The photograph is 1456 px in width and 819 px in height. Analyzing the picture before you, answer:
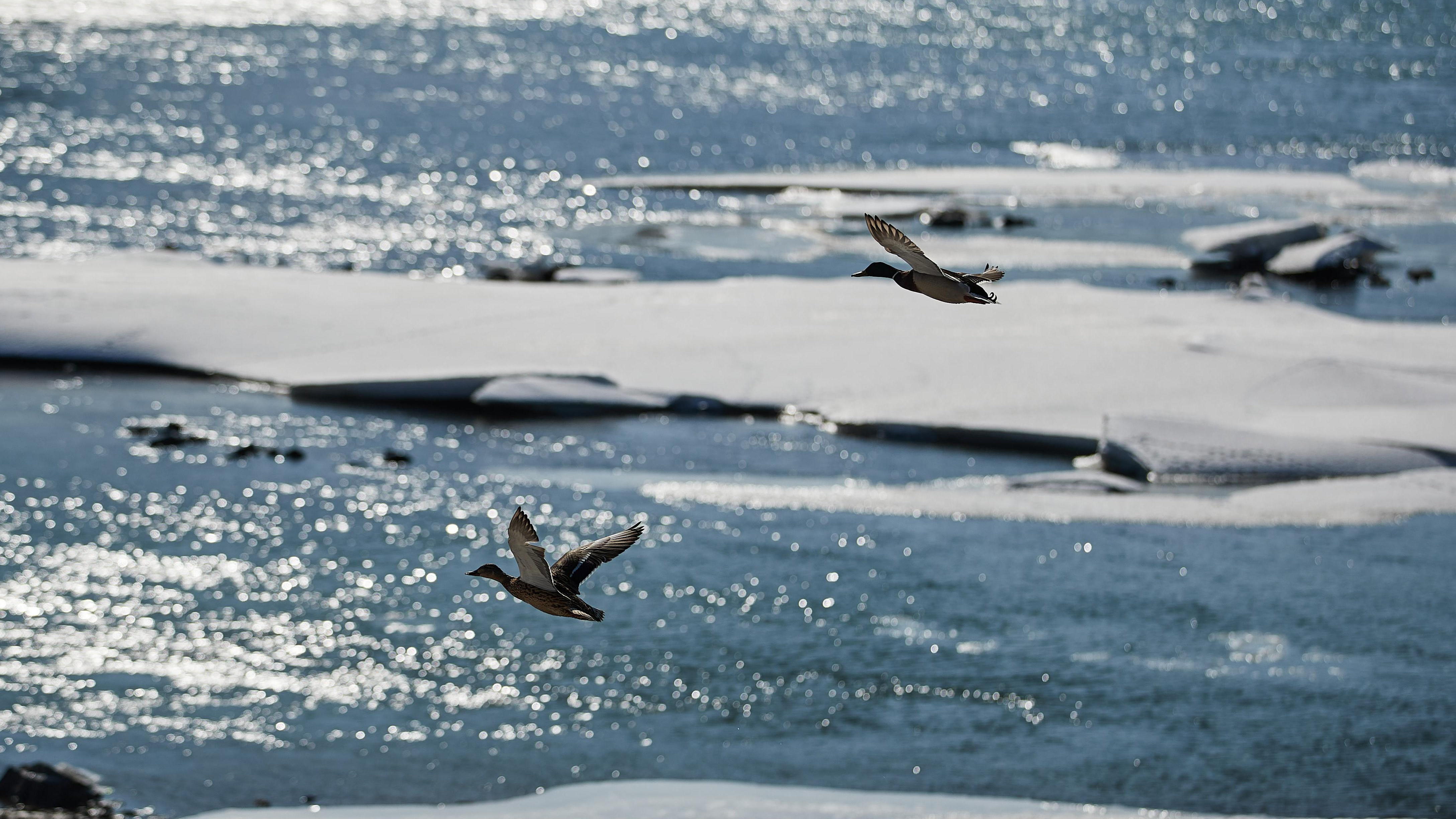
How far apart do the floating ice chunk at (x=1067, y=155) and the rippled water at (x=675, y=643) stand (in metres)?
23.6

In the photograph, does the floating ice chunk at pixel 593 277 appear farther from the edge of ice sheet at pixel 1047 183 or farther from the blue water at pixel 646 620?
the edge of ice sheet at pixel 1047 183

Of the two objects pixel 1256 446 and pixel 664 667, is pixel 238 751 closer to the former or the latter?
pixel 664 667

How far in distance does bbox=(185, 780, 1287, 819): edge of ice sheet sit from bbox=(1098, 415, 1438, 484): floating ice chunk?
6.49m

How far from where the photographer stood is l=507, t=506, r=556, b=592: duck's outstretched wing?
417 cm

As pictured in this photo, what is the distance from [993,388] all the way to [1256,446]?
9.87 feet

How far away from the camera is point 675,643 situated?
1238 centimetres

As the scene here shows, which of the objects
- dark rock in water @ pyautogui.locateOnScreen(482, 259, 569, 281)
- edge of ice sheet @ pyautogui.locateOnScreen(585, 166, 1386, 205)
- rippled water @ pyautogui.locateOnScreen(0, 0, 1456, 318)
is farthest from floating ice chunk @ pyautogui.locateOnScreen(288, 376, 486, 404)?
edge of ice sheet @ pyautogui.locateOnScreen(585, 166, 1386, 205)

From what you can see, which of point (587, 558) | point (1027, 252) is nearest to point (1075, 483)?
point (1027, 252)

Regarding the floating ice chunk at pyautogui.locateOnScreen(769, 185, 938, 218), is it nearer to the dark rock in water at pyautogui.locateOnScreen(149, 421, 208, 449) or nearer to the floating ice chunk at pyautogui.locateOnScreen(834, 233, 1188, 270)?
the floating ice chunk at pyautogui.locateOnScreen(834, 233, 1188, 270)

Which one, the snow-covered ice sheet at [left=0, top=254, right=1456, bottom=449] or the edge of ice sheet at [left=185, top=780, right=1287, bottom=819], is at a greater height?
the snow-covered ice sheet at [left=0, top=254, right=1456, bottom=449]

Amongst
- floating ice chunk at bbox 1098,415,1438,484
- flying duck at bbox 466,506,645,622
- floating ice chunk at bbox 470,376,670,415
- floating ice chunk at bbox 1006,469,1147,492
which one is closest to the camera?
flying duck at bbox 466,506,645,622

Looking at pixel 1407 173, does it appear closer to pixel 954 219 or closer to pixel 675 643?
pixel 954 219

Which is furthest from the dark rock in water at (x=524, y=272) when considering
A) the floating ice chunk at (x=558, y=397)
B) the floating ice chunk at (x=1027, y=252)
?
the floating ice chunk at (x=558, y=397)

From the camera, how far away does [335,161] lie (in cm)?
3609
